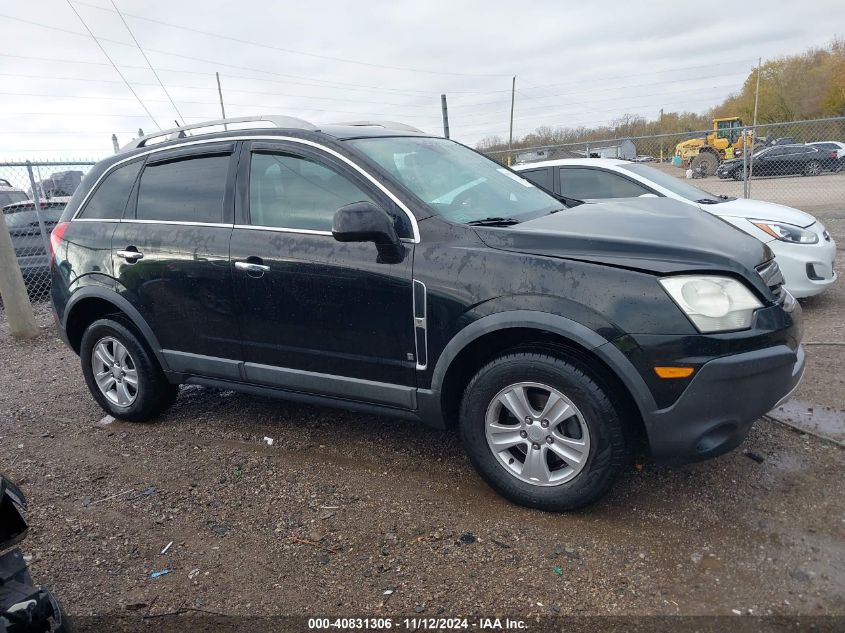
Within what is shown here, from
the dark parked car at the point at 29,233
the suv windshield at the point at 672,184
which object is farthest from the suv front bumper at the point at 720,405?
the dark parked car at the point at 29,233

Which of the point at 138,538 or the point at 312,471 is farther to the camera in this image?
the point at 312,471

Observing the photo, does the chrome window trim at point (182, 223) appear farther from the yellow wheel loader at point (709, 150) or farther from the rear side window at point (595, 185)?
the yellow wheel loader at point (709, 150)

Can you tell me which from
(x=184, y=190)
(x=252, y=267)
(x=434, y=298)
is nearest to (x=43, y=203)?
(x=184, y=190)

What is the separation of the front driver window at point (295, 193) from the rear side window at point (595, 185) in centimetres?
368

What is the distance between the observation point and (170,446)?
4.18m

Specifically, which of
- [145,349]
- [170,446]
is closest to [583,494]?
[170,446]

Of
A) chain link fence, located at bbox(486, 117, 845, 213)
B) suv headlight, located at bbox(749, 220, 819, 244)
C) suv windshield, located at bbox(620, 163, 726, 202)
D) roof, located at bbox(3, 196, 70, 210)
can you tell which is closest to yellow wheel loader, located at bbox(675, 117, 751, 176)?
chain link fence, located at bbox(486, 117, 845, 213)

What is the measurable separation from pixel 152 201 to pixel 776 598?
3.97m

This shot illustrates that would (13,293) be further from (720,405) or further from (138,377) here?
(720,405)

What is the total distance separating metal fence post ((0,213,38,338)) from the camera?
23.5ft

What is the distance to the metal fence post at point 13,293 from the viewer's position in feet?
23.5

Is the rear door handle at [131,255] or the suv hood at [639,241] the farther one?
the rear door handle at [131,255]

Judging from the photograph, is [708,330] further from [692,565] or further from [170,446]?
[170,446]

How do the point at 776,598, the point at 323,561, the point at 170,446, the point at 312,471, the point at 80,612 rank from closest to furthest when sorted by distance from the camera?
the point at 776,598 → the point at 80,612 → the point at 323,561 → the point at 312,471 → the point at 170,446
